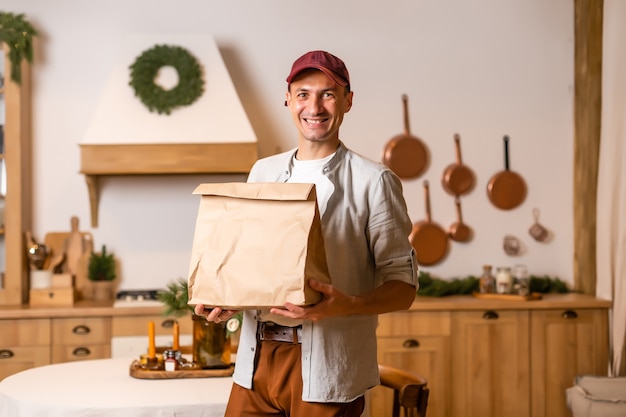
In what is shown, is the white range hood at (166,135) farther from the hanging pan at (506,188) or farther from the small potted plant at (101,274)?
the hanging pan at (506,188)

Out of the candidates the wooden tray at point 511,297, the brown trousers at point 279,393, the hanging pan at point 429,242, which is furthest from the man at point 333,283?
the hanging pan at point 429,242

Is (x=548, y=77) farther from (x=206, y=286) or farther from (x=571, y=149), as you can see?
(x=206, y=286)

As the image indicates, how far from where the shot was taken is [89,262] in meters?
4.48

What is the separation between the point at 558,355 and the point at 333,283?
8.99ft

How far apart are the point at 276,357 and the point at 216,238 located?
30cm

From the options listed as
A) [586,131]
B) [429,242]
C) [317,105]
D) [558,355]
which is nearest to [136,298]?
[429,242]

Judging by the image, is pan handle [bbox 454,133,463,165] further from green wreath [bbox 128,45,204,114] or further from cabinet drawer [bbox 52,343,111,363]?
cabinet drawer [bbox 52,343,111,363]

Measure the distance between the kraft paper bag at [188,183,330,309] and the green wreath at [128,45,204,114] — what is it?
2491mm

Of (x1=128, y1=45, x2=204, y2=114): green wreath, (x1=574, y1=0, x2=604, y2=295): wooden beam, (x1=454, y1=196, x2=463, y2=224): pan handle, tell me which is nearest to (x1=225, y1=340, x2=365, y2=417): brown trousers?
(x1=128, y1=45, x2=204, y2=114): green wreath

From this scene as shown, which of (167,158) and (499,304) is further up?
(167,158)

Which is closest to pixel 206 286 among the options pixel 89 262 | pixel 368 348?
Answer: pixel 368 348

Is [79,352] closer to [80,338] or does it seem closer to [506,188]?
[80,338]

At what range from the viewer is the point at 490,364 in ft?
13.8

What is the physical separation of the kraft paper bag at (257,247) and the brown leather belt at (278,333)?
0.17 metres
